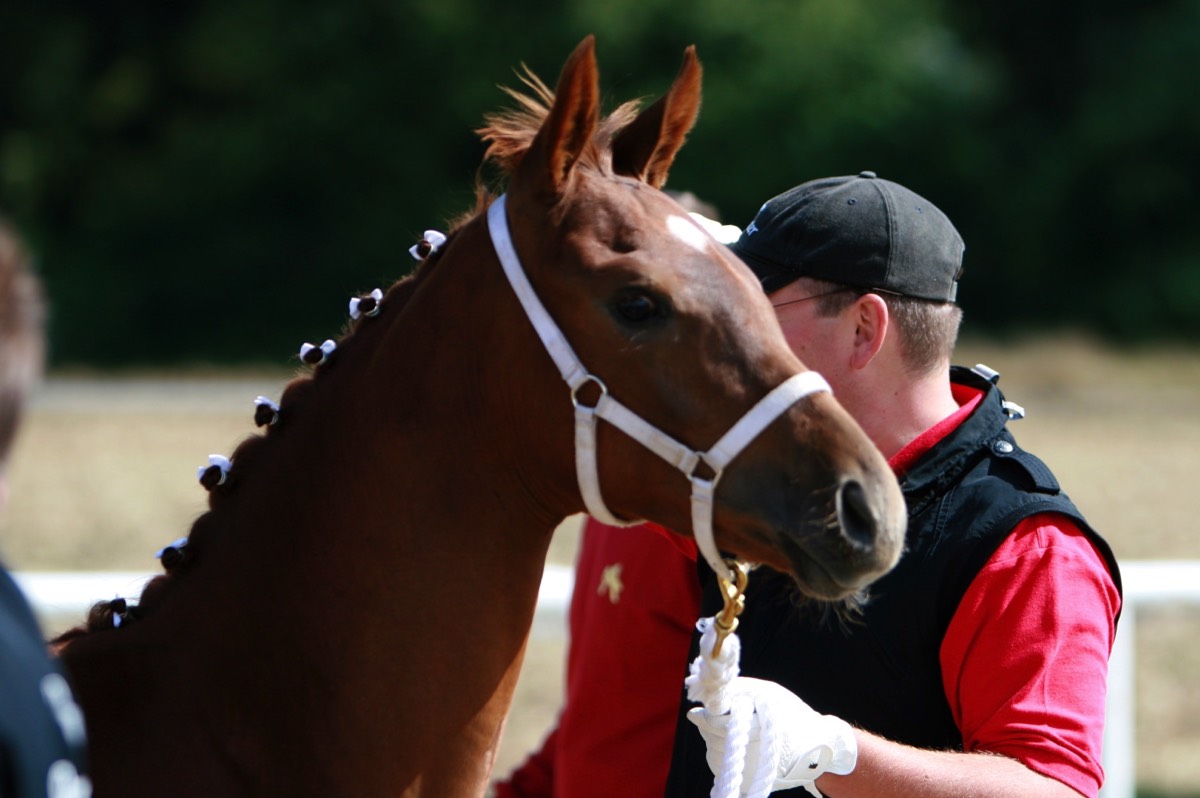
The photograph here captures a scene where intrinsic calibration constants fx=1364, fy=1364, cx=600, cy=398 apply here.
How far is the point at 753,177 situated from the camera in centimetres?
3284

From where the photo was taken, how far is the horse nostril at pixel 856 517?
2287mm

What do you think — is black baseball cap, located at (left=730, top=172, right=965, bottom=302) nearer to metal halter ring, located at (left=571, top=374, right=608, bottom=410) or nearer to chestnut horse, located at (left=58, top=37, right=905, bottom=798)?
chestnut horse, located at (left=58, top=37, right=905, bottom=798)

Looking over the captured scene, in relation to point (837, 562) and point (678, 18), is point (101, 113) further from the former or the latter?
point (837, 562)

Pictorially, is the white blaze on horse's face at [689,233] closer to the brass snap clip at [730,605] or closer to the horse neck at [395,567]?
the horse neck at [395,567]

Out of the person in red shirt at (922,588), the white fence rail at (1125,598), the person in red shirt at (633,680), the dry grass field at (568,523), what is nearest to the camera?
the person in red shirt at (922,588)

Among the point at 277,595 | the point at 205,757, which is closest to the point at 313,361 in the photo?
the point at 277,595

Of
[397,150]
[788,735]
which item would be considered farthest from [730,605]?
[397,150]

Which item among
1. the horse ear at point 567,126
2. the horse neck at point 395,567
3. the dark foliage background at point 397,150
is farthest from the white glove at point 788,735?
the dark foliage background at point 397,150

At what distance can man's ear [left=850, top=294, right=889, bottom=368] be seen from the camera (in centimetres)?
277

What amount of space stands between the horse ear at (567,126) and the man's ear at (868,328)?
662 mm

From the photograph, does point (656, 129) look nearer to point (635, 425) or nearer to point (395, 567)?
point (635, 425)

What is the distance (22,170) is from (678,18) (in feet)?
50.5

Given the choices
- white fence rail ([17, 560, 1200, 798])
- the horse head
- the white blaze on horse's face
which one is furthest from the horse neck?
white fence rail ([17, 560, 1200, 798])

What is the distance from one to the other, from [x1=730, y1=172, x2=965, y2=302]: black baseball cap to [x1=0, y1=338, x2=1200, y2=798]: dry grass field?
1369mm
